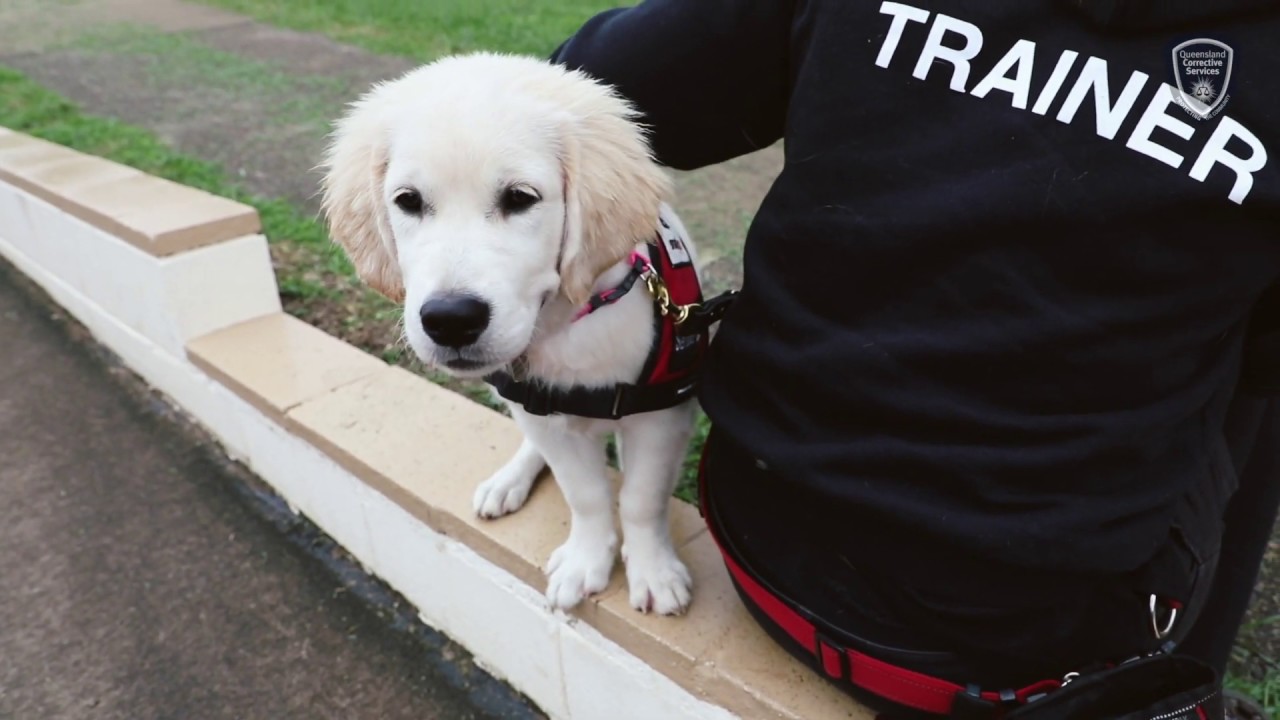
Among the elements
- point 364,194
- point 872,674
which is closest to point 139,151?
point 364,194

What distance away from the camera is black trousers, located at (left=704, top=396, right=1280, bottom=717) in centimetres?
133

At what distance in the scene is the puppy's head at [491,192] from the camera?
1.55 meters

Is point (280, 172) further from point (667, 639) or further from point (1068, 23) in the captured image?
point (1068, 23)

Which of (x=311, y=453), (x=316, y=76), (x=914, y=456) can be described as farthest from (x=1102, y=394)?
(x=316, y=76)

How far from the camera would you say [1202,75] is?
1057 mm

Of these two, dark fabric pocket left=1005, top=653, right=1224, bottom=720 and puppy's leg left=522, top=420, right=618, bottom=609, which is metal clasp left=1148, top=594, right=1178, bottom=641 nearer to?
dark fabric pocket left=1005, top=653, right=1224, bottom=720

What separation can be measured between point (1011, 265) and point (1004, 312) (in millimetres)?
64

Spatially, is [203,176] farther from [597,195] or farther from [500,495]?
[597,195]

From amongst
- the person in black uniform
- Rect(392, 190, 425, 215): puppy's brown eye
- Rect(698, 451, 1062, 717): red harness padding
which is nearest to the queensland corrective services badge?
the person in black uniform

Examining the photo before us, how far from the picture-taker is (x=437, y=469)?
2.52 m

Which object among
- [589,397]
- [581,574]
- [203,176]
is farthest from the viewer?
[203,176]

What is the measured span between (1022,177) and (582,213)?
0.79 metres

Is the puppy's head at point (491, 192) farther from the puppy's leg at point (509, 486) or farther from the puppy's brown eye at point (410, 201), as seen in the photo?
the puppy's leg at point (509, 486)

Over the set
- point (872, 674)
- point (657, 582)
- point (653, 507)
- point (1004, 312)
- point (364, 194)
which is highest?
point (1004, 312)
